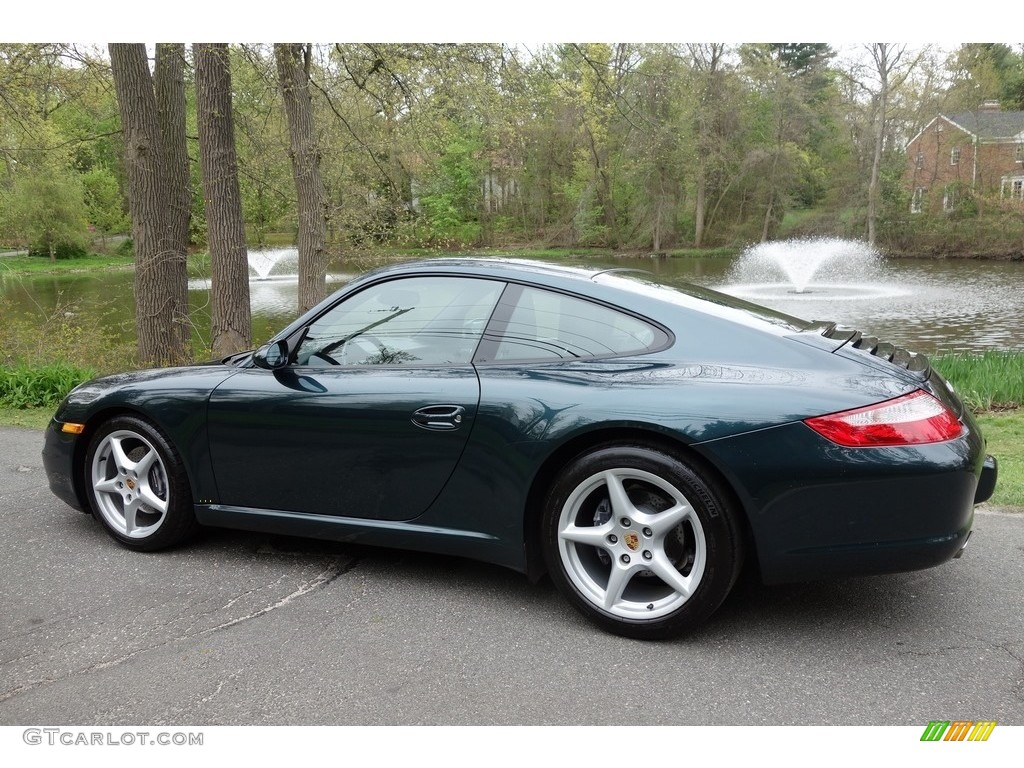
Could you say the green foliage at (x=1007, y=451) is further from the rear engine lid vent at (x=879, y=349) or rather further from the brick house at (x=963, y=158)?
the brick house at (x=963, y=158)

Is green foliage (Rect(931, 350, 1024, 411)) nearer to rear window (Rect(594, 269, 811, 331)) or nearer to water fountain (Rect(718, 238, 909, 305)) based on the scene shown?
rear window (Rect(594, 269, 811, 331))

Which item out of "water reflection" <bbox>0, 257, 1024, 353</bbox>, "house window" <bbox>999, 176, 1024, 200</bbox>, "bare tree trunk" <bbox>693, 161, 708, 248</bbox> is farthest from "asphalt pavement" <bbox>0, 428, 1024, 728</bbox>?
"bare tree trunk" <bbox>693, 161, 708, 248</bbox>

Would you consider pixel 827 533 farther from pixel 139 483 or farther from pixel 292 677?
pixel 139 483

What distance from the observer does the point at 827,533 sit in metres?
2.78

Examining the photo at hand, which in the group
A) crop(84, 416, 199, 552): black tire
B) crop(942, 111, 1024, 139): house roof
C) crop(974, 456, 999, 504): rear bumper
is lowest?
crop(84, 416, 199, 552): black tire

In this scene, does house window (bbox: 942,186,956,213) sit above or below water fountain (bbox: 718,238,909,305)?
above

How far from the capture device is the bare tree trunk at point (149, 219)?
1104 cm

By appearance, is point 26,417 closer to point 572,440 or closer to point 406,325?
point 406,325

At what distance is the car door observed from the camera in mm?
3324

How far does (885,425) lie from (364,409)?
6.40 feet

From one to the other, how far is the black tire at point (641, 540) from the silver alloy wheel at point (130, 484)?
2.02m

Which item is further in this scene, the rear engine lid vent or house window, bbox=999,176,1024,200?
house window, bbox=999,176,1024,200

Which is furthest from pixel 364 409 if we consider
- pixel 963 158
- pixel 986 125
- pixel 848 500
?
pixel 986 125

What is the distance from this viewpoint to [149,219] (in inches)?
444
